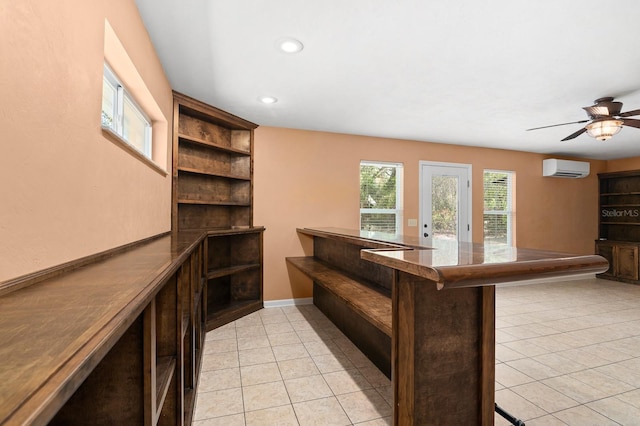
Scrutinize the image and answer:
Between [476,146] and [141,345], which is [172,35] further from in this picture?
[476,146]

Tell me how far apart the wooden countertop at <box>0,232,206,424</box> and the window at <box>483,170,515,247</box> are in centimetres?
564

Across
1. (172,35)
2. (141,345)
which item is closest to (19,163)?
(141,345)

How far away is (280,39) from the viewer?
2.16 m

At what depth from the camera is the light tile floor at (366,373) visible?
1879 millimetres

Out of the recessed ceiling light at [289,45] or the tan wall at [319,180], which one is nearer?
the recessed ceiling light at [289,45]

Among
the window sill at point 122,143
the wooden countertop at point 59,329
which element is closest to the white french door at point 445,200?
the window sill at point 122,143

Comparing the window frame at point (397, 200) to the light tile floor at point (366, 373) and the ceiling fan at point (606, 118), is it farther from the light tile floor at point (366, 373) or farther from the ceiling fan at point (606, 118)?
the ceiling fan at point (606, 118)

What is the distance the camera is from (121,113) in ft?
6.78

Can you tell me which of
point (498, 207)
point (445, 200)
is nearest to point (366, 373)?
point (445, 200)

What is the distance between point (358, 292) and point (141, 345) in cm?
163

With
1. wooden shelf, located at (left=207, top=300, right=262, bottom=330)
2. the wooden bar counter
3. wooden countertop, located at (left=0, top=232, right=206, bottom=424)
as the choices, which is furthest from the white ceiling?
wooden shelf, located at (left=207, top=300, right=262, bottom=330)

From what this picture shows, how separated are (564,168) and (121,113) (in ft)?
22.2

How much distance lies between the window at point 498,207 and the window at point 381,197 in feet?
5.74

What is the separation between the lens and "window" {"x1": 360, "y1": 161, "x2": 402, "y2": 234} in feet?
15.5
